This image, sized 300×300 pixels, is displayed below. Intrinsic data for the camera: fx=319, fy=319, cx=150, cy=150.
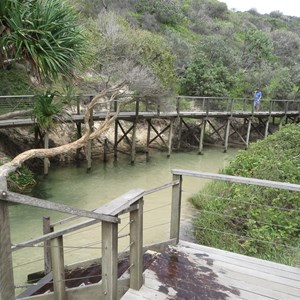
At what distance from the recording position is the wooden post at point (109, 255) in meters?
1.96

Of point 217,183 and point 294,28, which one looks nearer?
point 217,183

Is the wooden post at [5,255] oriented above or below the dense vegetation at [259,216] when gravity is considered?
above

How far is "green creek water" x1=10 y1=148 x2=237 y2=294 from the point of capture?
587 centimetres

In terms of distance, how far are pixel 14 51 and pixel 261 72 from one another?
72.4 feet

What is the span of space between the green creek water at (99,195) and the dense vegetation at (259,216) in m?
0.68

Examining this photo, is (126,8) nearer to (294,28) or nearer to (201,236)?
(201,236)

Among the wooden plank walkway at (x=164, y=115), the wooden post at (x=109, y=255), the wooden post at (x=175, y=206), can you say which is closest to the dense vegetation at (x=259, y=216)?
the wooden post at (x=175, y=206)

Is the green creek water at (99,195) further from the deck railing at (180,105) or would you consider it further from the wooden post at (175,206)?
the deck railing at (180,105)

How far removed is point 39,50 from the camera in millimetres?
5664

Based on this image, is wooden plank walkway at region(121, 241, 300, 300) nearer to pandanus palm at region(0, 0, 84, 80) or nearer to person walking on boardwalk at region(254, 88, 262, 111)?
pandanus palm at region(0, 0, 84, 80)

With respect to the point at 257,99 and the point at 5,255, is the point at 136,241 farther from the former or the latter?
the point at 257,99

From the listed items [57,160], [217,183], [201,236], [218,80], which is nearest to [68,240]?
[201,236]

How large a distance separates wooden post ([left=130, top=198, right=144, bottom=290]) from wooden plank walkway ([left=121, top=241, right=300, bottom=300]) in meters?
0.15

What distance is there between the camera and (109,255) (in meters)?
1.97
